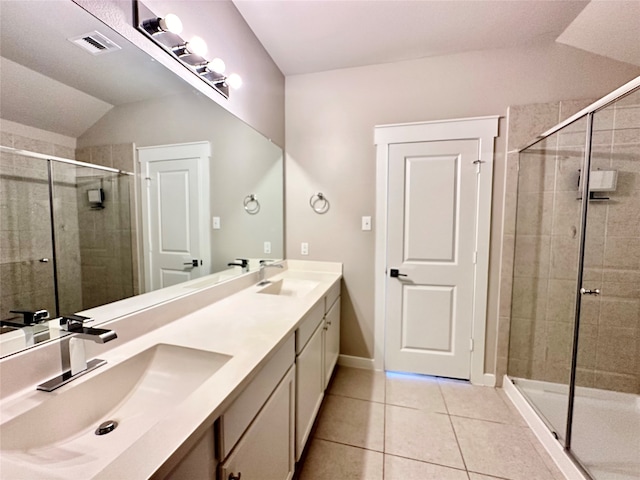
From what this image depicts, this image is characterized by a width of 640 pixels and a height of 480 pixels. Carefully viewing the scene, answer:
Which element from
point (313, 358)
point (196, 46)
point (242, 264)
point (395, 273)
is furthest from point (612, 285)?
point (196, 46)

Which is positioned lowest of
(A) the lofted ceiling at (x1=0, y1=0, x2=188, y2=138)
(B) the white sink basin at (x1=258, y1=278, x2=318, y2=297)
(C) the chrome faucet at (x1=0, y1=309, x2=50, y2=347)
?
(B) the white sink basin at (x1=258, y1=278, x2=318, y2=297)

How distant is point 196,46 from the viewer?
1.29 meters

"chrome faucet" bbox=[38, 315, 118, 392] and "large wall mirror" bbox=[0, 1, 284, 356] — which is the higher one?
"large wall mirror" bbox=[0, 1, 284, 356]

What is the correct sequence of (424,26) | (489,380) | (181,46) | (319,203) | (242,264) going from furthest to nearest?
(319,203) < (489,380) < (242,264) < (424,26) < (181,46)

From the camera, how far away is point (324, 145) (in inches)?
94.4

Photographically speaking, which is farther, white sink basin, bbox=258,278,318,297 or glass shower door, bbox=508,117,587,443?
white sink basin, bbox=258,278,318,297

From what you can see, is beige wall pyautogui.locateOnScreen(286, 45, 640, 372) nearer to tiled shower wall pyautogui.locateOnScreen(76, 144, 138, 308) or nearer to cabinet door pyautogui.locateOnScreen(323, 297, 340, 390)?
cabinet door pyautogui.locateOnScreen(323, 297, 340, 390)

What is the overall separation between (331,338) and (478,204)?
154 centimetres

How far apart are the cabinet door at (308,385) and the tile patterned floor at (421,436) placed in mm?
200

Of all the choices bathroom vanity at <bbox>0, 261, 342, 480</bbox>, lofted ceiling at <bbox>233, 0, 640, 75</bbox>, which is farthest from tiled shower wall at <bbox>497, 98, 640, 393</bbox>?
bathroom vanity at <bbox>0, 261, 342, 480</bbox>

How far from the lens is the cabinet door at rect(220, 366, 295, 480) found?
812 mm

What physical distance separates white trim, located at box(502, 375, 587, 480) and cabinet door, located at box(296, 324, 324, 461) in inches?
53.0

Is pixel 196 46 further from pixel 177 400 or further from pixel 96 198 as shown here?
pixel 177 400

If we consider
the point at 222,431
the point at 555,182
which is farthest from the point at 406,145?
the point at 222,431
